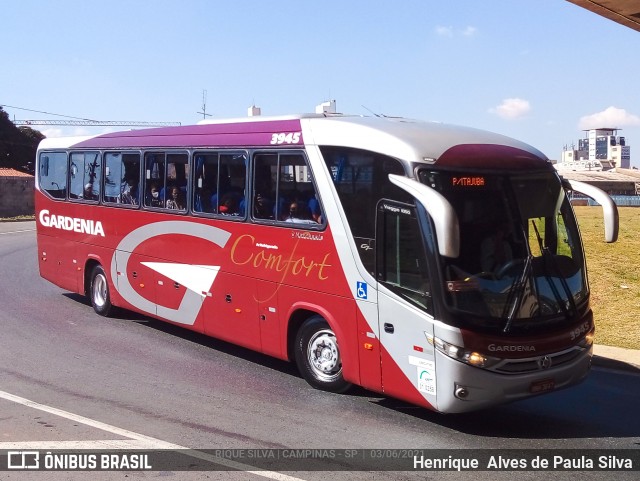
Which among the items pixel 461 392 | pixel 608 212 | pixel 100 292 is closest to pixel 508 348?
pixel 461 392

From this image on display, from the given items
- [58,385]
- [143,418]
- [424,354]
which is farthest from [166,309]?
[424,354]

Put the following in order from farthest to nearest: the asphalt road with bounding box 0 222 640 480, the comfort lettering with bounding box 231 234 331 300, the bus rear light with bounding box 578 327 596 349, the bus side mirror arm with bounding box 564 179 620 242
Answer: the comfort lettering with bounding box 231 234 331 300
the bus side mirror arm with bounding box 564 179 620 242
the bus rear light with bounding box 578 327 596 349
the asphalt road with bounding box 0 222 640 480

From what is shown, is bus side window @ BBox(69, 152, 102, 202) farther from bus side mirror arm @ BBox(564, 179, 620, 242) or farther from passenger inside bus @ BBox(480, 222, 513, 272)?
bus side mirror arm @ BBox(564, 179, 620, 242)

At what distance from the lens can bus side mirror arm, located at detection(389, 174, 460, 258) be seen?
6.60m

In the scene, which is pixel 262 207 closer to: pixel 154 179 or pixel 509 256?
pixel 154 179

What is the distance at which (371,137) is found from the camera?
825 centimetres

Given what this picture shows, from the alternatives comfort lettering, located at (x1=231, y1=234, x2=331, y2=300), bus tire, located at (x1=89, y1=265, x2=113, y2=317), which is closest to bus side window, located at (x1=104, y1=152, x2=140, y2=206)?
bus tire, located at (x1=89, y1=265, x2=113, y2=317)

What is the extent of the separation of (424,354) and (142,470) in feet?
9.56

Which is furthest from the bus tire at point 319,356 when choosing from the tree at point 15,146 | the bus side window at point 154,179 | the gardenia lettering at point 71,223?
the tree at point 15,146

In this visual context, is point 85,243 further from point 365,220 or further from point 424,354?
point 424,354

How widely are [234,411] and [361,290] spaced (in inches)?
75.6

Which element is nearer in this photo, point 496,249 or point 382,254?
point 496,249

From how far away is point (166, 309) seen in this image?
1188cm

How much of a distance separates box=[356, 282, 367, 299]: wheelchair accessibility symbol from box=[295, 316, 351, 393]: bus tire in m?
0.79
